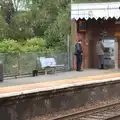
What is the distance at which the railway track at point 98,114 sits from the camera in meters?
12.2

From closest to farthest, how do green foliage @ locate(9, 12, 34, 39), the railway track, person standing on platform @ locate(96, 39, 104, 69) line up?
the railway track, person standing on platform @ locate(96, 39, 104, 69), green foliage @ locate(9, 12, 34, 39)

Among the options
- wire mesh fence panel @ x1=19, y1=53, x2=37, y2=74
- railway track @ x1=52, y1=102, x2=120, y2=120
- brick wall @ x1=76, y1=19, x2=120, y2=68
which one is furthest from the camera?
brick wall @ x1=76, y1=19, x2=120, y2=68

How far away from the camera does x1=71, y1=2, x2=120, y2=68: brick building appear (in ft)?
71.1

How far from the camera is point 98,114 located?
42.8 feet

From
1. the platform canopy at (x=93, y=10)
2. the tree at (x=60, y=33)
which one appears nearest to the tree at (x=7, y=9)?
the tree at (x=60, y=33)

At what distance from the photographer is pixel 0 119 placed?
1109 centimetres

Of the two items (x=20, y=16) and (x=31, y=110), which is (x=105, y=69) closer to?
(x=31, y=110)

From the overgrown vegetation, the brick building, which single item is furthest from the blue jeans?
the overgrown vegetation

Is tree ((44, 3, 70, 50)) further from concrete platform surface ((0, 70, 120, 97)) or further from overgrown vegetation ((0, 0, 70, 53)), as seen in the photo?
concrete platform surface ((0, 70, 120, 97))

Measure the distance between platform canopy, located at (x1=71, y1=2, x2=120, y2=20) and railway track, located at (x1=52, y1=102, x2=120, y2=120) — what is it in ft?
26.6

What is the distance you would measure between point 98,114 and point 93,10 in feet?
31.8

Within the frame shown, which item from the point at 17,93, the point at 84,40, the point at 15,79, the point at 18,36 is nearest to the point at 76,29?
the point at 84,40

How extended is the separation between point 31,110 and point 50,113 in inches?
38.1

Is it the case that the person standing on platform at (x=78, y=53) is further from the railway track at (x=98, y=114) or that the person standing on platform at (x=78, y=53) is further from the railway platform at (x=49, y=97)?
the railway track at (x=98, y=114)
